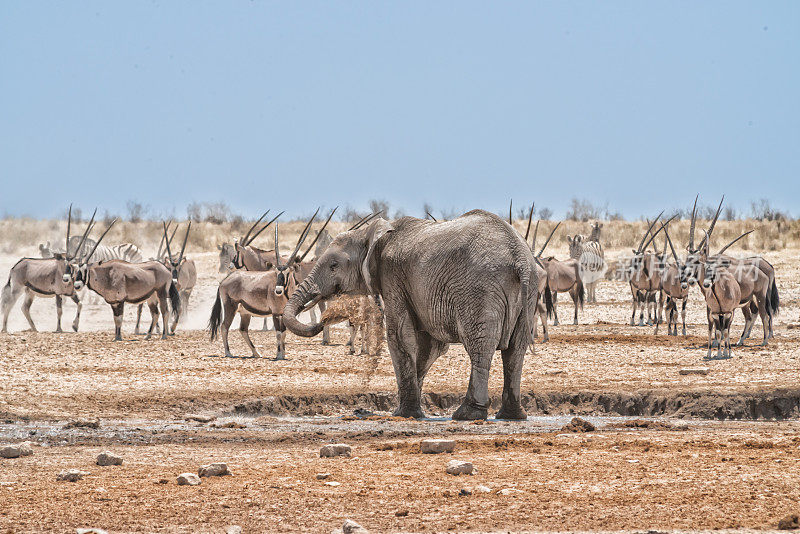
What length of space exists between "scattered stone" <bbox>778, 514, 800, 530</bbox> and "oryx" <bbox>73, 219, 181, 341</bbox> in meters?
20.5

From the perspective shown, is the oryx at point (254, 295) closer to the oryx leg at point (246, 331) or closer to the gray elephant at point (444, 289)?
the oryx leg at point (246, 331)

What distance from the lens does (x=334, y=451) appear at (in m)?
8.84

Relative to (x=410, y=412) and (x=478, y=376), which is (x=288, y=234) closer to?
(x=410, y=412)

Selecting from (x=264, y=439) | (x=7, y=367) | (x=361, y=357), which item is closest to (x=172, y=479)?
(x=264, y=439)

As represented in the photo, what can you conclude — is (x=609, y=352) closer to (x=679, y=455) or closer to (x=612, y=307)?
(x=679, y=455)

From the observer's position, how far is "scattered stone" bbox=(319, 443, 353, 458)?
882 cm

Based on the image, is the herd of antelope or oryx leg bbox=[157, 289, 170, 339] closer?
the herd of antelope

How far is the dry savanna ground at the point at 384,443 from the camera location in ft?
21.3

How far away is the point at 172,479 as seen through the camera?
765cm

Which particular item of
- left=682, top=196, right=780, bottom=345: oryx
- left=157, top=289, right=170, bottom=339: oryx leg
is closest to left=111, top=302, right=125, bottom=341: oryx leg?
left=157, top=289, right=170, bottom=339: oryx leg

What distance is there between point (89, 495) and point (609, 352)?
14482mm

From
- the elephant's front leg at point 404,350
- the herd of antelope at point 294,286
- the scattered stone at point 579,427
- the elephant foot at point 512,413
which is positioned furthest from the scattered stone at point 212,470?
the herd of antelope at point 294,286

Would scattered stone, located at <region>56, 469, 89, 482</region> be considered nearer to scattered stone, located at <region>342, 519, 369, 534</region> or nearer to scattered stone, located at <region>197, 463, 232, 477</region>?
scattered stone, located at <region>197, 463, 232, 477</region>

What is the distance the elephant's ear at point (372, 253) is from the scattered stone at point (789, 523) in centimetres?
697
